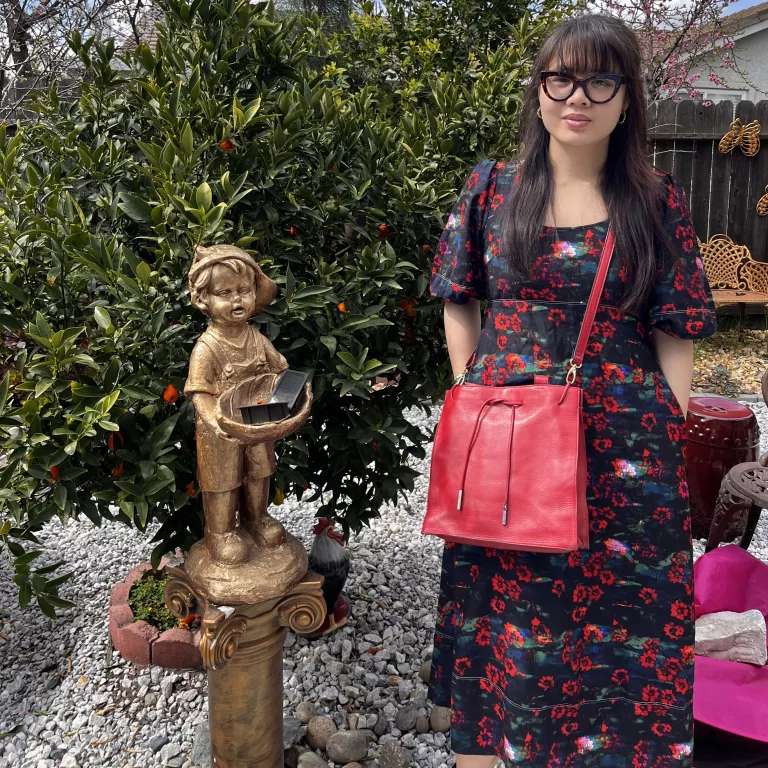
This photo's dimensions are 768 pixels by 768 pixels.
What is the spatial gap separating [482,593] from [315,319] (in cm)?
83

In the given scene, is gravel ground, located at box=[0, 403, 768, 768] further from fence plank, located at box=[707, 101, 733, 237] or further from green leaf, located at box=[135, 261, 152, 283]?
fence plank, located at box=[707, 101, 733, 237]

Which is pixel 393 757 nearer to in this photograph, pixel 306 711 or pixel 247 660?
pixel 306 711

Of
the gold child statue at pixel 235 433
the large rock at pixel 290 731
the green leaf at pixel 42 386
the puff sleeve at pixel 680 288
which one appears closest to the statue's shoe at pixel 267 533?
the gold child statue at pixel 235 433

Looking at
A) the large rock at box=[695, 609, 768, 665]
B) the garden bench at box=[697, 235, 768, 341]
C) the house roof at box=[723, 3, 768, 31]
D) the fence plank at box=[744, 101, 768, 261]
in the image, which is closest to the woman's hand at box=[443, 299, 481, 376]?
the large rock at box=[695, 609, 768, 665]

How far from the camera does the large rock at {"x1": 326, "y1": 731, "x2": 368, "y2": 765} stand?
7.00 ft

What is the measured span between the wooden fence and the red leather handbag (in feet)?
21.7

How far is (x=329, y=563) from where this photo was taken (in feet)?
8.64

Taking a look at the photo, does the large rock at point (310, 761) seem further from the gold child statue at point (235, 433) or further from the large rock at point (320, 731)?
the gold child statue at point (235, 433)

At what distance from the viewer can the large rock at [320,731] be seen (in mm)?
2205

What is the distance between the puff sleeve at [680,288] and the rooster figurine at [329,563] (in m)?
1.47

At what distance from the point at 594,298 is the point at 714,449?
96.1 inches

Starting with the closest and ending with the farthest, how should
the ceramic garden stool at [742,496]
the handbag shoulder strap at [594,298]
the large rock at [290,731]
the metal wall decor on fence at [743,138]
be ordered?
the handbag shoulder strap at [594,298], the large rock at [290,731], the ceramic garden stool at [742,496], the metal wall decor on fence at [743,138]

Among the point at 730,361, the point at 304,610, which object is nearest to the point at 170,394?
the point at 304,610

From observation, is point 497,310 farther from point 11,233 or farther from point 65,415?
point 11,233
